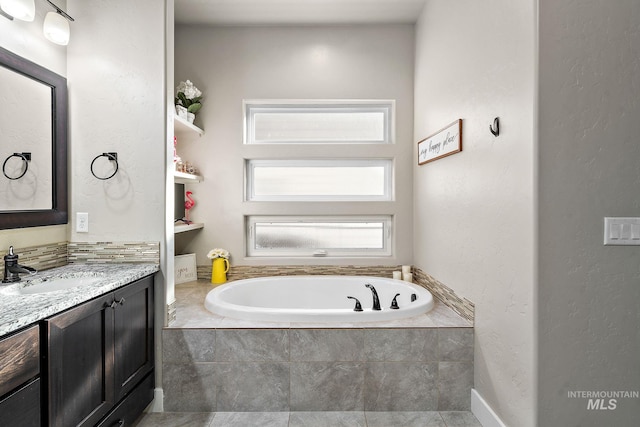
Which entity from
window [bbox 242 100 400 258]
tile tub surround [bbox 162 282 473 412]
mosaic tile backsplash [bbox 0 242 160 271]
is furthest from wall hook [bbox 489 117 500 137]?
mosaic tile backsplash [bbox 0 242 160 271]

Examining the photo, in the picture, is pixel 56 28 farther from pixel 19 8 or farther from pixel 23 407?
pixel 23 407

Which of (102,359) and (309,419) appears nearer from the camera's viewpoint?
(102,359)

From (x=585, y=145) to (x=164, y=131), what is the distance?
82.0 inches

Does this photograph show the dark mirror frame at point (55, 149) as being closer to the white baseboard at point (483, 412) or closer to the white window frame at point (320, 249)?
the white window frame at point (320, 249)

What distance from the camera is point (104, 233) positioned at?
6.63ft

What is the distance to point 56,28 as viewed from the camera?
178cm

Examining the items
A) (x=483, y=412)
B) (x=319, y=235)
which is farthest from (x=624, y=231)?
(x=319, y=235)

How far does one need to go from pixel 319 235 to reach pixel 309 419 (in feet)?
5.14

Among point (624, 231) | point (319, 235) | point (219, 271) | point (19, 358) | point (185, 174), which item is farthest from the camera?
point (319, 235)

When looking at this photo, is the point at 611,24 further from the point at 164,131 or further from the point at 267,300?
the point at 267,300

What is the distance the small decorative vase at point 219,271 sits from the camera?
2951 millimetres

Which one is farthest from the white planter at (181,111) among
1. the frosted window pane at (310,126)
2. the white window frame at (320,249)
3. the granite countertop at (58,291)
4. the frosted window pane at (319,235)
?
the granite countertop at (58,291)

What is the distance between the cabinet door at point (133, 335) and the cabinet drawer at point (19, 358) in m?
0.46

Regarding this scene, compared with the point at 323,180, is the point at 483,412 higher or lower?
lower
